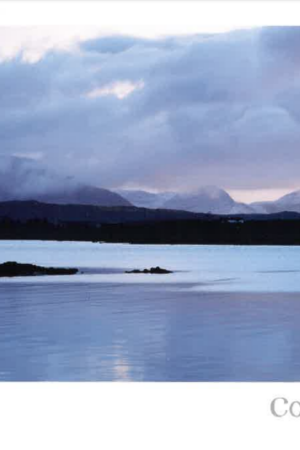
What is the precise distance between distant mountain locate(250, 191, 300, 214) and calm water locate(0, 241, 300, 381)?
1.19 metres

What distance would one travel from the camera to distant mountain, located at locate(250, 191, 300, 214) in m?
9.01

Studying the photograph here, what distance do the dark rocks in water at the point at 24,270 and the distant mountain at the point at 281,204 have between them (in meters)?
6.32

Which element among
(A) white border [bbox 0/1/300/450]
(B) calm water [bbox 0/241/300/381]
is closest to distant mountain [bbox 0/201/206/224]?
(B) calm water [bbox 0/241/300/381]

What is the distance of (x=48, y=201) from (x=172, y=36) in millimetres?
2639

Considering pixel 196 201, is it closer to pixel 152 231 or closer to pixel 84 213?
pixel 84 213

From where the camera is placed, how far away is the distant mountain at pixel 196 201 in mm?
9188

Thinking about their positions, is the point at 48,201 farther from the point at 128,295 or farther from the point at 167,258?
the point at 167,258

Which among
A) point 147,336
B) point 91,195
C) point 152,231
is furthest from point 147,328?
point 152,231

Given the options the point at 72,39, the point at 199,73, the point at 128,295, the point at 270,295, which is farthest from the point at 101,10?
the point at 270,295
